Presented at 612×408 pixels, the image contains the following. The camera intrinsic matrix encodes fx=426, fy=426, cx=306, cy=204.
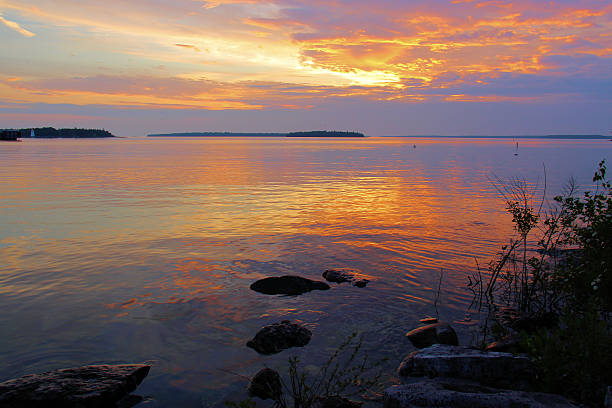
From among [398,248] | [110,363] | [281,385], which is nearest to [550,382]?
[281,385]

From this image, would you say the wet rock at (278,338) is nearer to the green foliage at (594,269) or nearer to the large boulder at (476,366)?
the large boulder at (476,366)

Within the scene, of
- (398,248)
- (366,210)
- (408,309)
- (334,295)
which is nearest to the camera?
(408,309)

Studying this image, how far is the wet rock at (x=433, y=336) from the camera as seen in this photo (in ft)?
35.2

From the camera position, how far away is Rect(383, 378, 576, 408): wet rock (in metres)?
6.75

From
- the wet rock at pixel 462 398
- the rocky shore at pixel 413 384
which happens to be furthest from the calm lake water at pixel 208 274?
the wet rock at pixel 462 398

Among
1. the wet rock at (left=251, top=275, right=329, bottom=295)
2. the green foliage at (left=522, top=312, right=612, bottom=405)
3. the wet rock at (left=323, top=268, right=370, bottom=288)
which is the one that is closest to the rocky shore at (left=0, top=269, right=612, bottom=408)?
the green foliage at (left=522, top=312, right=612, bottom=405)

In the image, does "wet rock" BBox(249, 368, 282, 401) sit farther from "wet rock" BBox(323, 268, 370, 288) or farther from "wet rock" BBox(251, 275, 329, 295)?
"wet rock" BBox(323, 268, 370, 288)

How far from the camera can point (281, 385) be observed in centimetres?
898

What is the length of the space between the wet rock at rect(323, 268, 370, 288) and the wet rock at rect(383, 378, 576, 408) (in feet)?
25.4

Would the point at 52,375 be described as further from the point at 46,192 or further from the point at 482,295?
the point at 46,192

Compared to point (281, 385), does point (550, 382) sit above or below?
above

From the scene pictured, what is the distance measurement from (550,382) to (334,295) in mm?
7636

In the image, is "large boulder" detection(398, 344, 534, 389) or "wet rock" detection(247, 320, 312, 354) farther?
"wet rock" detection(247, 320, 312, 354)

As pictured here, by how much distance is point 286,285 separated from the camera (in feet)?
48.4
